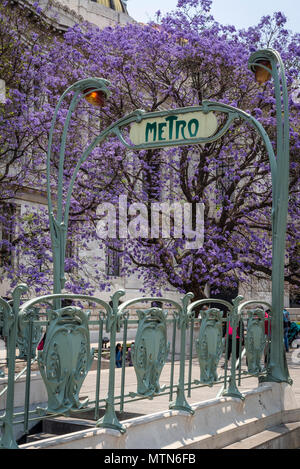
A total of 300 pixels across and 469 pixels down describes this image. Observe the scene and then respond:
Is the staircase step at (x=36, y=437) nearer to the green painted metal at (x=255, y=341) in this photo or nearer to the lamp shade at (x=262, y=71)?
A: the green painted metal at (x=255, y=341)

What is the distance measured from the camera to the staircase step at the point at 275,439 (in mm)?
7160

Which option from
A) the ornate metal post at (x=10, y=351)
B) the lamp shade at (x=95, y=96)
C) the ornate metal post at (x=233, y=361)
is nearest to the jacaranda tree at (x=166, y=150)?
the lamp shade at (x=95, y=96)

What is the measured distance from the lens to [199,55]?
863 inches

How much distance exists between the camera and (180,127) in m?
9.46

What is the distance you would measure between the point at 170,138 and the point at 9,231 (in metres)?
15.4

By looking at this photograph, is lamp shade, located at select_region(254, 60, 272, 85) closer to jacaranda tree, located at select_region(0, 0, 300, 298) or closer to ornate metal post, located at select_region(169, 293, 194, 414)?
ornate metal post, located at select_region(169, 293, 194, 414)

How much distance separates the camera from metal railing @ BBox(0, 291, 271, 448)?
16.5 feet

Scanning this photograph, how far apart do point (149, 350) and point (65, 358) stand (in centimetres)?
131

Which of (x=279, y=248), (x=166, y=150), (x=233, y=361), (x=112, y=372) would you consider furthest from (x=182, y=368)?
(x=166, y=150)

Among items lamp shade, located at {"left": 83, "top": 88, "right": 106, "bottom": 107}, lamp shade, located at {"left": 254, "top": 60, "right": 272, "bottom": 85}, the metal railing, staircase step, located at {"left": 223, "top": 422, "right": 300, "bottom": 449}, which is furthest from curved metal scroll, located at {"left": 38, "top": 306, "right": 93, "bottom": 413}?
lamp shade, located at {"left": 83, "top": 88, "right": 106, "bottom": 107}

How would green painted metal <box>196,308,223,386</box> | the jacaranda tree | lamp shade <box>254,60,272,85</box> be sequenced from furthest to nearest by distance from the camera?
the jacaranda tree < lamp shade <box>254,60,272,85</box> < green painted metal <box>196,308,223,386</box>

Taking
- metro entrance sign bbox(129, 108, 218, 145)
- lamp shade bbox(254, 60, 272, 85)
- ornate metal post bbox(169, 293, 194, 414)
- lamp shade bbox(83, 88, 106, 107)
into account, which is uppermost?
lamp shade bbox(83, 88, 106, 107)

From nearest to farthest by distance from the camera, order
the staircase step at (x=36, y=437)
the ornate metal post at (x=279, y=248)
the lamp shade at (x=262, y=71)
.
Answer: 1. the staircase step at (x=36, y=437)
2. the ornate metal post at (x=279, y=248)
3. the lamp shade at (x=262, y=71)
